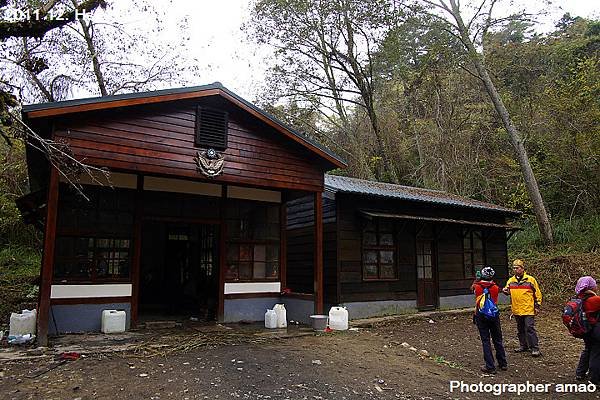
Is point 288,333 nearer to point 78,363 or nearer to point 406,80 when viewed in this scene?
point 78,363

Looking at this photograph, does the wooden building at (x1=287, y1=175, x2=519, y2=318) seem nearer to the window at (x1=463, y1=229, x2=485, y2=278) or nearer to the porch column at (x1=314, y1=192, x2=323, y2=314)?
the window at (x1=463, y1=229, x2=485, y2=278)

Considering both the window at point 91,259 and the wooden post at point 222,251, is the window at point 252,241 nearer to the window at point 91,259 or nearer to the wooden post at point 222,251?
the wooden post at point 222,251

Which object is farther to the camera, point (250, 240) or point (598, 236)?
point (598, 236)

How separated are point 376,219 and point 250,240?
9.98 feet

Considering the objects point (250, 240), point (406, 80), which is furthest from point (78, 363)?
point (406, 80)

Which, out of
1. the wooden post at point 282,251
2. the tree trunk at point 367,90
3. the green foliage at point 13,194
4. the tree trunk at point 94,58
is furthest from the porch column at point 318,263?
the tree trunk at point 367,90

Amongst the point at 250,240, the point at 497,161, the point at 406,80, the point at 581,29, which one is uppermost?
the point at 581,29

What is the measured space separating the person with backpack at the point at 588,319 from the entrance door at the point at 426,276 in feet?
20.2

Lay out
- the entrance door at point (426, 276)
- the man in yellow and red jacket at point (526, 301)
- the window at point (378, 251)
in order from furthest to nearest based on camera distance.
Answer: the entrance door at point (426, 276) → the window at point (378, 251) → the man in yellow and red jacket at point (526, 301)

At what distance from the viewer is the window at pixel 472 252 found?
41.0 ft

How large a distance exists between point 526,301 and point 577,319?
1589 mm

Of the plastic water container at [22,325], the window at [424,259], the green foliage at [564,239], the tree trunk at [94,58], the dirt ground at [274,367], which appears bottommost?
the dirt ground at [274,367]

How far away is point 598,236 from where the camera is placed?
48.4ft

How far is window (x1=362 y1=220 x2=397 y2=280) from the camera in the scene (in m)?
10.4
